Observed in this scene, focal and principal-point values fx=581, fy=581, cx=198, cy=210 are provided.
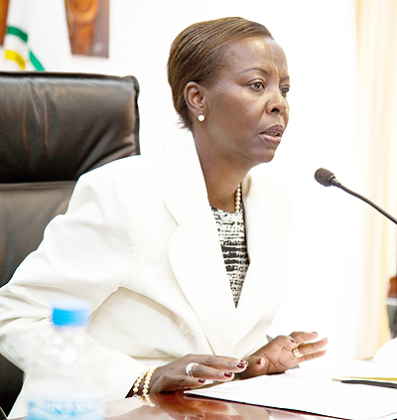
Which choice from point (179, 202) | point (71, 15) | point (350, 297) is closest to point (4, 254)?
point (179, 202)

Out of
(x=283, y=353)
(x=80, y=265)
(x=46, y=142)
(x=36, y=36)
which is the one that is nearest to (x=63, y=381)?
(x=80, y=265)

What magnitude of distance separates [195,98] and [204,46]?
119 millimetres

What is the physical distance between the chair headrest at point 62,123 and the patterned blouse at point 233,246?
27 centimetres

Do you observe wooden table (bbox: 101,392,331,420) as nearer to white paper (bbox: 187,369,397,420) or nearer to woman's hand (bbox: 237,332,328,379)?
white paper (bbox: 187,369,397,420)

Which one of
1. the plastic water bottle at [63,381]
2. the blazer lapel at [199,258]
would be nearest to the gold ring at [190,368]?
the blazer lapel at [199,258]

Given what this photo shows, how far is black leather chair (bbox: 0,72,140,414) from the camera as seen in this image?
125 centimetres

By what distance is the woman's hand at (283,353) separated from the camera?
45.6 inches

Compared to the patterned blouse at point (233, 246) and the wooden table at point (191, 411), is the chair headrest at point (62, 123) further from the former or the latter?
the wooden table at point (191, 411)

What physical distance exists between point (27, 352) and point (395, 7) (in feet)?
8.93

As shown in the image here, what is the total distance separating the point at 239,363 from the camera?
0.88m

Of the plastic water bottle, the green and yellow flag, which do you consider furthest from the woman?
the green and yellow flag

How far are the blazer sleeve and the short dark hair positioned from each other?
1.04 feet

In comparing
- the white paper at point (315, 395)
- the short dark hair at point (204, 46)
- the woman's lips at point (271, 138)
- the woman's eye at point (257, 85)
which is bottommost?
the white paper at point (315, 395)

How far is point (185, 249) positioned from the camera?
3.91 ft
